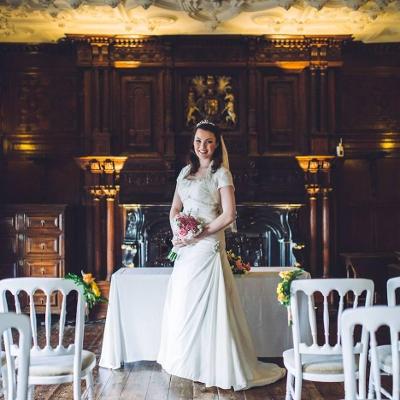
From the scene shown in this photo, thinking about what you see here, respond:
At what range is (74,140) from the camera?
7.16m

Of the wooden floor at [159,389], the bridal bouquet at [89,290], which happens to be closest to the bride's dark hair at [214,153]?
the bridal bouquet at [89,290]

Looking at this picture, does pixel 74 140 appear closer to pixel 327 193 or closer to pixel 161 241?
pixel 161 241

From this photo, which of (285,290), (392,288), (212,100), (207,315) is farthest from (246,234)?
(392,288)

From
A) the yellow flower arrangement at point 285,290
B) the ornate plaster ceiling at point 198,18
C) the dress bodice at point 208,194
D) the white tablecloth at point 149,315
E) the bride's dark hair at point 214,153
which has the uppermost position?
the ornate plaster ceiling at point 198,18

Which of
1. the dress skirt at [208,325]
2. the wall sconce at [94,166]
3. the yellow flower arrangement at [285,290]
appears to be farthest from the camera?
the wall sconce at [94,166]

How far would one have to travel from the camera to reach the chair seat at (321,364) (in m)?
2.86

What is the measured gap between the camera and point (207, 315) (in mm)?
3670

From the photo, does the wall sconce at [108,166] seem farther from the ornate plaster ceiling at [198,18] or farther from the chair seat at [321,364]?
the chair seat at [321,364]

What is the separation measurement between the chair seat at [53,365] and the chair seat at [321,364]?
3.72ft

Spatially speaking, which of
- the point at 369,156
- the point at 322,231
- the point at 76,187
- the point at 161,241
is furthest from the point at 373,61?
the point at 76,187

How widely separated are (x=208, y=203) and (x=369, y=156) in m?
3.99

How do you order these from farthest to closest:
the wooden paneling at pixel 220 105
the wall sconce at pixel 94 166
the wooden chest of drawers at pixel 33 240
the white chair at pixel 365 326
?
the wooden paneling at pixel 220 105 < the wall sconce at pixel 94 166 < the wooden chest of drawers at pixel 33 240 < the white chair at pixel 365 326

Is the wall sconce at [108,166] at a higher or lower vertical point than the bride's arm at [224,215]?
higher

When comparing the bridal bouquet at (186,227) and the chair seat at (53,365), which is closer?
the chair seat at (53,365)
